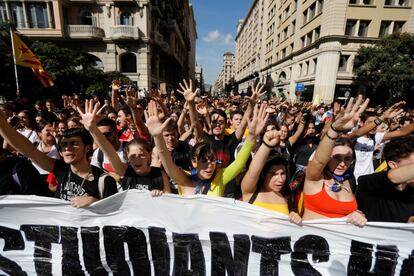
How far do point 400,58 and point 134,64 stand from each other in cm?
2301

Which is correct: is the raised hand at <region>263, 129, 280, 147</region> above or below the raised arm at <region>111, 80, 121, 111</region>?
below

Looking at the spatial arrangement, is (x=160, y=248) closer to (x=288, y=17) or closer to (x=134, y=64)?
(x=134, y=64)

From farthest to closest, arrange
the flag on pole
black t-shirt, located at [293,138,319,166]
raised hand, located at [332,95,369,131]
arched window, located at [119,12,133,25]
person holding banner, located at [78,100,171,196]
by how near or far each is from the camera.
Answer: arched window, located at [119,12,133,25]
the flag on pole
black t-shirt, located at [293,138,319,166]
person holding banner, located at [78,100,171,196]
raised hand, located at [332,95,369,131]

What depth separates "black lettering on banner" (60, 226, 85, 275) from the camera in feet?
6.97

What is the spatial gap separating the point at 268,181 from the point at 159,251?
3.84 feet

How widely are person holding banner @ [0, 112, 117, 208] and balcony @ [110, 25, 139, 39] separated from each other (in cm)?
2183

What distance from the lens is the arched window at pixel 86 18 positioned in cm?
2210

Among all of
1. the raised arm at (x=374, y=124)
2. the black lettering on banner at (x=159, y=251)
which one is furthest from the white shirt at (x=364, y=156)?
the black lettering on banner at (x=159, y=251)

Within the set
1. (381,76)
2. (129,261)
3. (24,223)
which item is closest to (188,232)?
(129,261)

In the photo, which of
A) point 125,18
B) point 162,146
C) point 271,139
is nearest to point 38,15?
point 125,18

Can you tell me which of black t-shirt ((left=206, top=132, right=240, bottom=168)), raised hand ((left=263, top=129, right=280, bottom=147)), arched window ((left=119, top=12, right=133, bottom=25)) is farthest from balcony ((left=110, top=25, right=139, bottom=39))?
raised hand ((left=263, top=129, right=280, bottom=147))

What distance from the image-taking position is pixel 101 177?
7.40ft

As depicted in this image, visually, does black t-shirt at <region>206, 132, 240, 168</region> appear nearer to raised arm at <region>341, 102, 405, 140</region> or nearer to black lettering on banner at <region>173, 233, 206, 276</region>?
black lettering on banner at <region>173, 233, 206, 276</region>

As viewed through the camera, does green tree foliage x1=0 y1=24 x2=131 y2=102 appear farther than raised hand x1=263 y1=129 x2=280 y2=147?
Yes
